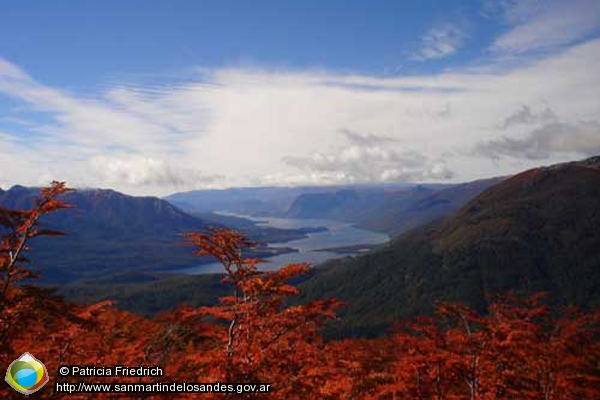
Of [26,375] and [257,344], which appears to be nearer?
[26,375]

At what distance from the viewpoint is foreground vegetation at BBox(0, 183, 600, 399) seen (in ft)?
68.2

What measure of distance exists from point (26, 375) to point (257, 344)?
1195cm

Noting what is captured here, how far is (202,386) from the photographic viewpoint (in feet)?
72.1

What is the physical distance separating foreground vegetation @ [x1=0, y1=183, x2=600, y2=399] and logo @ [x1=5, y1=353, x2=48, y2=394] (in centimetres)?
65

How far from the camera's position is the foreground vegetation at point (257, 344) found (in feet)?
68.2

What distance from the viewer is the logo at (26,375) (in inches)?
760

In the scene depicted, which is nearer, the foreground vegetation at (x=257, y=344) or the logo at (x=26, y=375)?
the logo at (x=26, y=375)

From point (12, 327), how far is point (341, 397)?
829 inches

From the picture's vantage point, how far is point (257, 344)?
24.8 meters

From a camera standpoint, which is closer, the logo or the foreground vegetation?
the logo

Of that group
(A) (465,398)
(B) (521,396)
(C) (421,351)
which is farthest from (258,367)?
(B) (521,396)

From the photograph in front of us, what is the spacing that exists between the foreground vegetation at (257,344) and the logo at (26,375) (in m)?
0.65

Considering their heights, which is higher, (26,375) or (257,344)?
(26,375)

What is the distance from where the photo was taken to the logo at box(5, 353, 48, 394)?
760 inches
